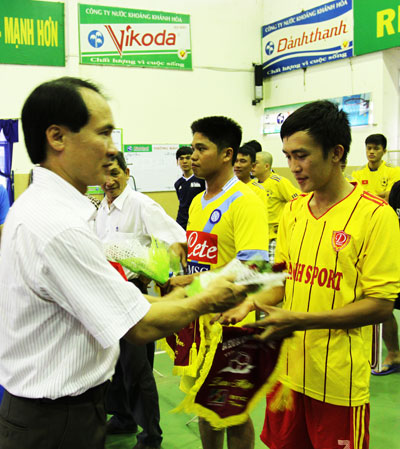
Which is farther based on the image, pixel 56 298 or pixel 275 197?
pixel 275 197

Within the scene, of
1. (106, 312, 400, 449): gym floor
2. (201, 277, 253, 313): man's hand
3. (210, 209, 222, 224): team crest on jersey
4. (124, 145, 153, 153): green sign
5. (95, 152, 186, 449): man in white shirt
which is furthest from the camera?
(124, 145, 153, 153): green sign

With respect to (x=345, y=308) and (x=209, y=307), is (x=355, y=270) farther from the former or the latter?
(x=209, y=307)

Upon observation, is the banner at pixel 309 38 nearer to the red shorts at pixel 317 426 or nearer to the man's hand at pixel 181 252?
the man's hand at pixel 181 252

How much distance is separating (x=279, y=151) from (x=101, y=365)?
10560 millimetres

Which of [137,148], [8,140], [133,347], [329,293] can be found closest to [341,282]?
[329,293]

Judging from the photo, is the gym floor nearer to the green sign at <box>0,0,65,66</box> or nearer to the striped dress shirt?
the striped dress shirt

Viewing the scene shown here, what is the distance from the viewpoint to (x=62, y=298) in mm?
1318

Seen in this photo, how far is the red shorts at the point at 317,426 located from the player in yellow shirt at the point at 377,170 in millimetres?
6000

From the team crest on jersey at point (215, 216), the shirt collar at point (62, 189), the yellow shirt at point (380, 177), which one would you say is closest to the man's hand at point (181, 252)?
the team crest on jersey at point (215, 216)

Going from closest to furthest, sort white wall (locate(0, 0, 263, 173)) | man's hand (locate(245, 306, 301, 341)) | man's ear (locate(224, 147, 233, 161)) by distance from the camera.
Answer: man's hand (locate(245, 306, 301, 341)) < man's ear (locate(224, 147, 233, 161)) < white wall (locate(0, 0, 263, 173))

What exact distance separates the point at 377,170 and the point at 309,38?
4.10 m

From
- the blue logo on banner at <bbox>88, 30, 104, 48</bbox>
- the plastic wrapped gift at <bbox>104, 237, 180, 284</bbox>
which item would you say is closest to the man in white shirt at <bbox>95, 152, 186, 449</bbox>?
the plastic wrapped gift at <bbox>104, 237, 180, 284</bbox>

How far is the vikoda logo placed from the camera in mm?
10367

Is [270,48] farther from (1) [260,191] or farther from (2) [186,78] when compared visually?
(1) [260,191]
